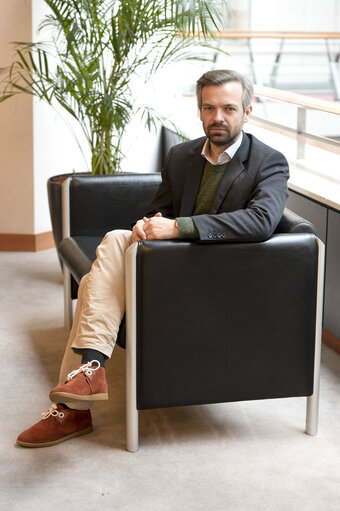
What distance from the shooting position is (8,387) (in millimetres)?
3506

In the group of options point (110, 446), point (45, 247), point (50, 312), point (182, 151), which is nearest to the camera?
point (110, 446)

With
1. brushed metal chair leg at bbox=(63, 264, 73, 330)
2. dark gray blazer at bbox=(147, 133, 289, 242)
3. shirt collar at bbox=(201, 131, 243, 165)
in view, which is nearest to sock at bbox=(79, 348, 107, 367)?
dark gray blazer at bbox=(147, 133, 289, 242)

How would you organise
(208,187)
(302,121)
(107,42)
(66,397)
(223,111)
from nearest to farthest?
1. (66,397)
2. (223,111)
3. (208,187)
4. (107,42)
5. (302,121)

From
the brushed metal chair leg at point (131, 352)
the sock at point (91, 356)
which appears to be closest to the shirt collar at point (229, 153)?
the brushed metal chair leg at point (131, 352)

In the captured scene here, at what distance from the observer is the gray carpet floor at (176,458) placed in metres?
2.63

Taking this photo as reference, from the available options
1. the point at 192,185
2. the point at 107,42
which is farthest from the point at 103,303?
the point at 107,42

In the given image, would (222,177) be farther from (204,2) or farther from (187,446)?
(204,2)

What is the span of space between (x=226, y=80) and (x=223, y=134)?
0.69 feet

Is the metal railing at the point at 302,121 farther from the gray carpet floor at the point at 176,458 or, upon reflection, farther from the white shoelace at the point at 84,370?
the white shoelace at the point at 84,370

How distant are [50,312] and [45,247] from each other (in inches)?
51.9

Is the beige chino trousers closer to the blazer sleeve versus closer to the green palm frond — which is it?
the blazer sleeve

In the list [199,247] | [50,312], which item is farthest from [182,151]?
[50,312]

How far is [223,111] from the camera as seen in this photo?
312 cm

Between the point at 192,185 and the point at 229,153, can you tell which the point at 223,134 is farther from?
the point at 192,185
